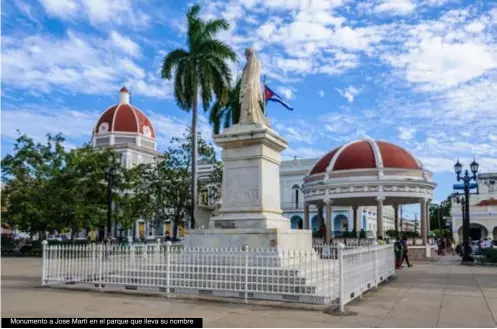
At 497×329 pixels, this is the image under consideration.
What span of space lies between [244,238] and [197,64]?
46.9 feet

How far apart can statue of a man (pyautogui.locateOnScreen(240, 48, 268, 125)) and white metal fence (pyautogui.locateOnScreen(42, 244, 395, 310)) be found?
3.82 metres

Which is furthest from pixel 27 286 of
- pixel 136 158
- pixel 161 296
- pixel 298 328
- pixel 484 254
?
pixel 136 158

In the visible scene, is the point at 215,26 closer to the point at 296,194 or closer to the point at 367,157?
the point at 367,157

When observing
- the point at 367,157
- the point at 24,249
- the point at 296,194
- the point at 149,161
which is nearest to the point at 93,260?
the point at 367,157

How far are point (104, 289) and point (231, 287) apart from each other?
3.31 meters

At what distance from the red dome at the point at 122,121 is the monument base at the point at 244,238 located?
5436 centimetres

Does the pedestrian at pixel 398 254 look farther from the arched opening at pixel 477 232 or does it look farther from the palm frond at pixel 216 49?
the arched opening at pixel 477 232

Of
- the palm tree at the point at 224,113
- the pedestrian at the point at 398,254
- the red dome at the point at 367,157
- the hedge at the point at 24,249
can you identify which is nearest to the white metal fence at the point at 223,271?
the pedestrian at the point at 398,254

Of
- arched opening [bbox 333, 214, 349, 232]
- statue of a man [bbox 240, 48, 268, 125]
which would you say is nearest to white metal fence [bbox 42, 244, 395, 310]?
statue of a man [bbox 240, 48, 268, 125]

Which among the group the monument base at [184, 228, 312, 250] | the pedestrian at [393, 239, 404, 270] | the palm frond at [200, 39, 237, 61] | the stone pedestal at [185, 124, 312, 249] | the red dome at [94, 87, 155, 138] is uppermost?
the red dome at [94, 87, 155, 138]

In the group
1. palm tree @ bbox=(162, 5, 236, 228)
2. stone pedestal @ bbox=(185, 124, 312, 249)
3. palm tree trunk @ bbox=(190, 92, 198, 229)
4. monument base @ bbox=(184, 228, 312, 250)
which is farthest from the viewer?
palm tree @ bbox=(162, 5, 236, 228)

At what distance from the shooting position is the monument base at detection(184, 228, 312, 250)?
11.4 m

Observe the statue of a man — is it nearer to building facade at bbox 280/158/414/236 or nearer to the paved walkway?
the paved walkway

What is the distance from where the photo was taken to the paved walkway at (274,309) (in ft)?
26.9
